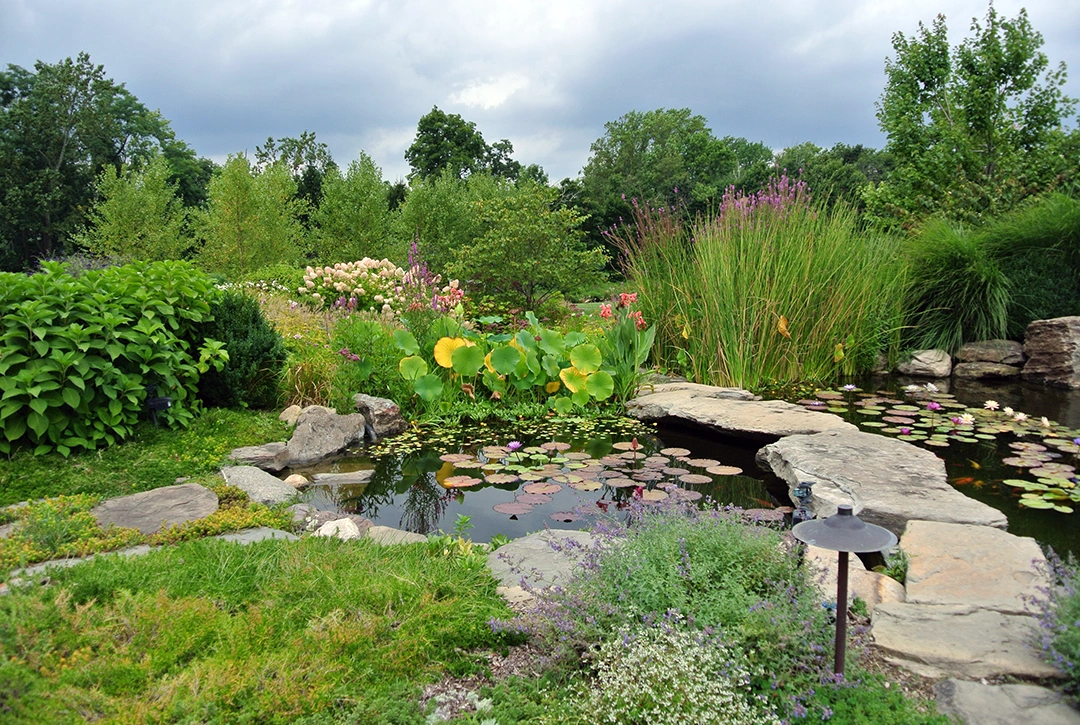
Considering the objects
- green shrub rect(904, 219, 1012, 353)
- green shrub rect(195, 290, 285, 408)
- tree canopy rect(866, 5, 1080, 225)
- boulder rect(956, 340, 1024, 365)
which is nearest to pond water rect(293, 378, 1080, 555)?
green shrub rect(195, 290, 285, 408)

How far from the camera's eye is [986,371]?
8.05 meters

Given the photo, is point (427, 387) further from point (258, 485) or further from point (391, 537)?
point (391, 537)

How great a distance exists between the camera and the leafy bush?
395 centimetres

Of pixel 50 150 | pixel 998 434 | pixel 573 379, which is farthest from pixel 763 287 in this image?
pixel 50 150

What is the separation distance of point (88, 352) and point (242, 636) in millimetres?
2980

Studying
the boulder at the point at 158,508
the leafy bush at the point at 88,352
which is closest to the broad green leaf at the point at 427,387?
the leafy bush at the point at 88,352

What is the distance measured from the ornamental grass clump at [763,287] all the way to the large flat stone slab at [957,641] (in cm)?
467

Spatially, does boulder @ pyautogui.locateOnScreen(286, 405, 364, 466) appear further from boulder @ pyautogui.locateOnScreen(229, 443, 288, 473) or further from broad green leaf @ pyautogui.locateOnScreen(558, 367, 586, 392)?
broad green leaf @ pyautogui.locateOnScreen(558, 367, 586, 392)

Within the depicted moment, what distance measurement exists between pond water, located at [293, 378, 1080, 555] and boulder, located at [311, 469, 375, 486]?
0.06m

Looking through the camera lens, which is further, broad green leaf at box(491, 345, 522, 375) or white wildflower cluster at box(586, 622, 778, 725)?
broad green leaf at box(491, 345, 522, 375)

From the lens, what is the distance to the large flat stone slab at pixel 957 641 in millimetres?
1883

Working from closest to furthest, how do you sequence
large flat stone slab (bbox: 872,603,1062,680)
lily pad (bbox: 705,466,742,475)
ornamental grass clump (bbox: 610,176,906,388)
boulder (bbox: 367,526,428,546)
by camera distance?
1. large flat stone slab (bbox: 872,603,1062,680)
2. boulder (bbox: 367,526,428,546)
3. lily pad (bbox: 705,466,742,475)
4. ornamental grass clump (bbox: 610,176,906,388)

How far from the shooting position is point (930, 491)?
3.61 metres

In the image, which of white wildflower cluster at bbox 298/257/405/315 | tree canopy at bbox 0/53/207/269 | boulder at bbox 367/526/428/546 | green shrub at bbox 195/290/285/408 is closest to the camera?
boulder at bbox 367/526/428/546
